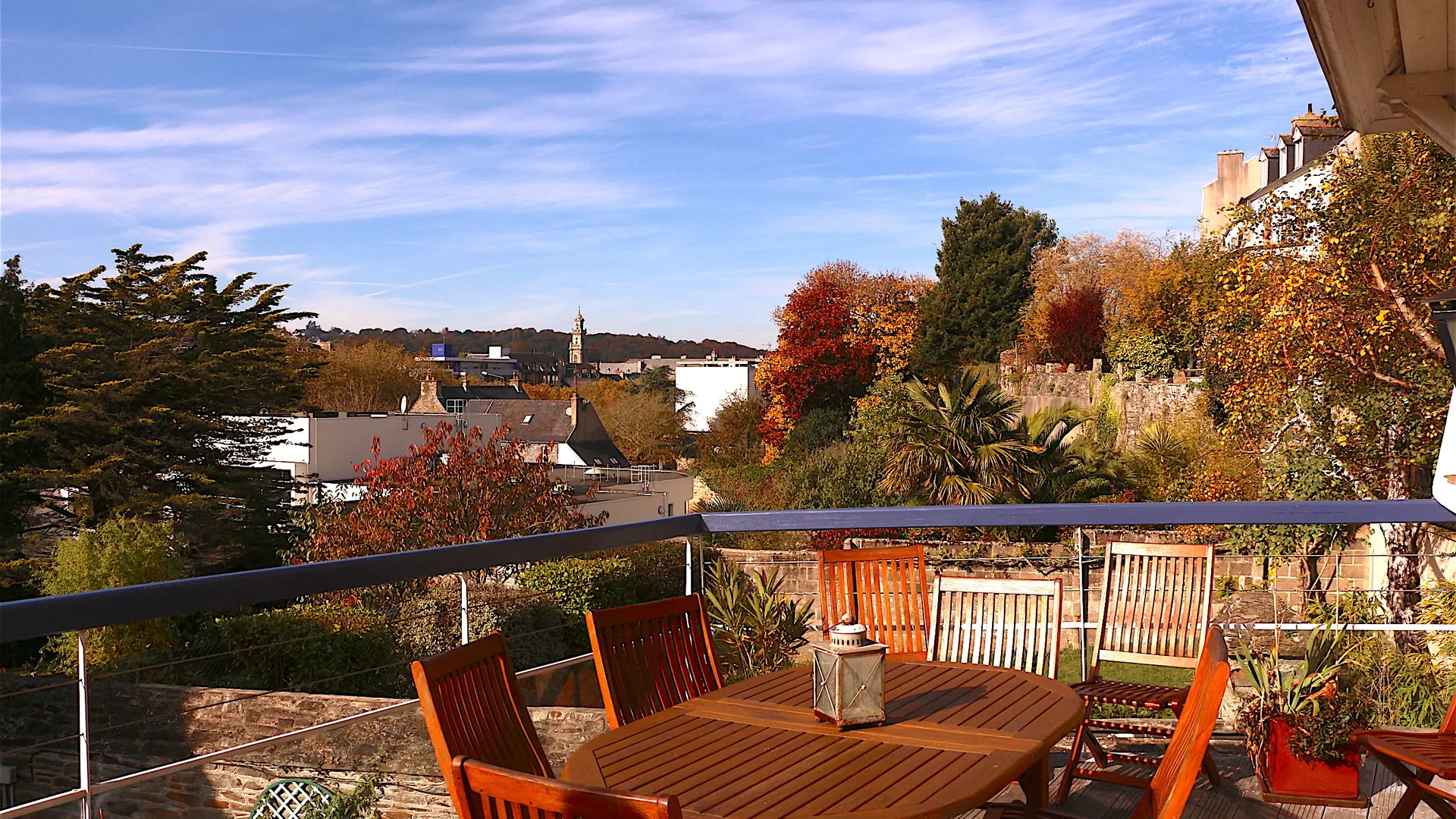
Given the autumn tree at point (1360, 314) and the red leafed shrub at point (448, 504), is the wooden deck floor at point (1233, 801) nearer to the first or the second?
the autumn tree at point (1360, 314)

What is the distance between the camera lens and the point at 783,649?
17.7 feet

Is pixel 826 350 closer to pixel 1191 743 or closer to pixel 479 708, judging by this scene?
pixel 479 708

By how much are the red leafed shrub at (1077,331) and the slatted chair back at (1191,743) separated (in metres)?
27.7

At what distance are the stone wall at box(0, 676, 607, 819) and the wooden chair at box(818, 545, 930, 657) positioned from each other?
3.39 ft

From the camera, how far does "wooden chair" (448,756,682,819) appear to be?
1423 millimetres

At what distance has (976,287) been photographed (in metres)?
35.9

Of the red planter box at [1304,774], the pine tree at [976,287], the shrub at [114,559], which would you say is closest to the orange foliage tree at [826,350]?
the pine tree at [976,287]

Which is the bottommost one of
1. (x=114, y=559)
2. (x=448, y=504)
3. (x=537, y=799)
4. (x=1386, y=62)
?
(x=114, y=559)

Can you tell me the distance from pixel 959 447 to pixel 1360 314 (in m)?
7.46

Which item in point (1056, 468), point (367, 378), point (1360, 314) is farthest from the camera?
point (367, 378)

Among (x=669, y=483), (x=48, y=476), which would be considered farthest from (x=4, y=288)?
(x=669, y=483)

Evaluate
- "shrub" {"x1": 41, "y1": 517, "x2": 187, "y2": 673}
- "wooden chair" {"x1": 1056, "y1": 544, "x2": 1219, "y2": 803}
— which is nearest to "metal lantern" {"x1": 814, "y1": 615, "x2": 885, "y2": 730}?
"wooden chair" {"x1": 1056, "y1": 544, "x2": 1219, "y2": 803}

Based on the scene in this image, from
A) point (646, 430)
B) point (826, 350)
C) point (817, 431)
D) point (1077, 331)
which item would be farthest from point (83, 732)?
point (646, 430)

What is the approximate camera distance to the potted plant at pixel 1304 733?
3.62 metres
